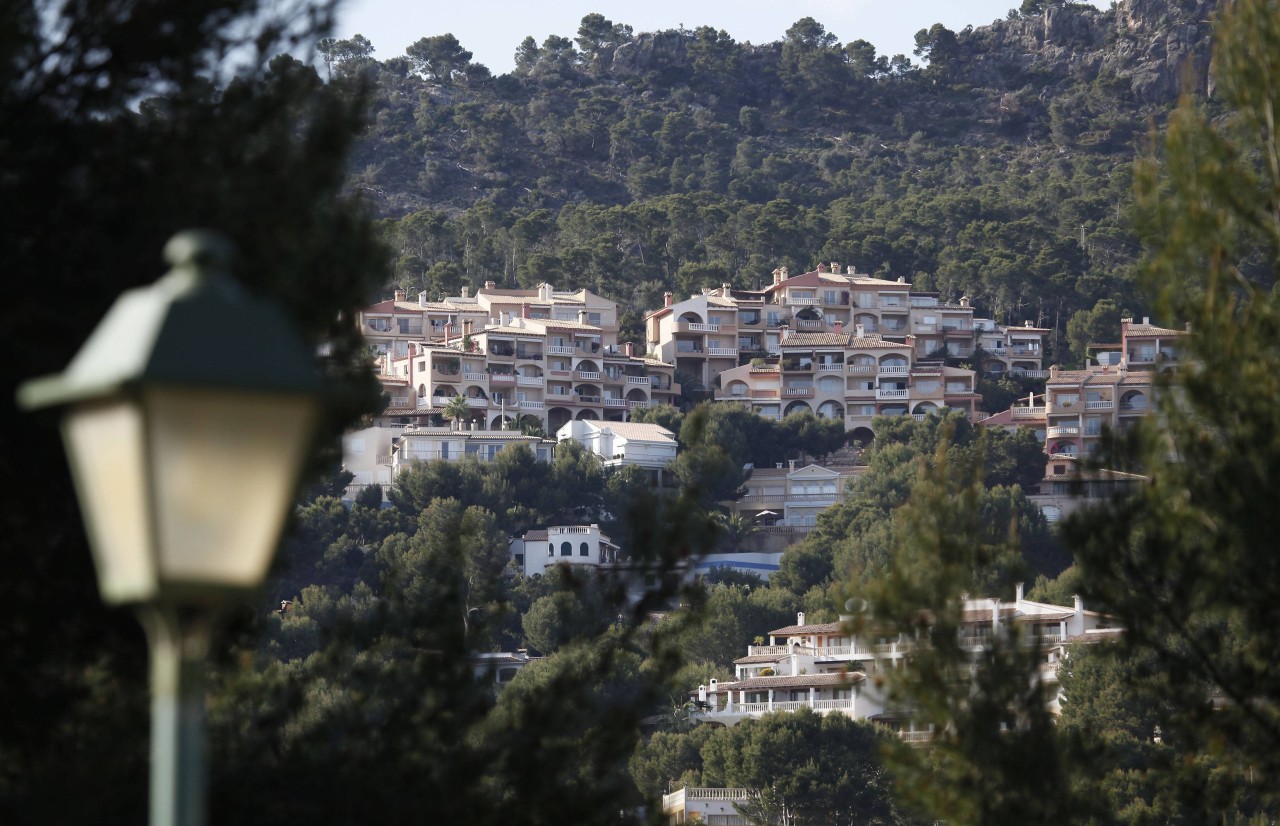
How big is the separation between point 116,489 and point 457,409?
104 meters

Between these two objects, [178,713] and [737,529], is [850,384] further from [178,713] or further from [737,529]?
[178,713]

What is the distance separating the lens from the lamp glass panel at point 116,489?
11.3 feet

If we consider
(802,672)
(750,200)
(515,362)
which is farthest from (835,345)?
(750,200)

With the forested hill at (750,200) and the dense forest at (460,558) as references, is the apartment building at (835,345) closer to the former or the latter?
the forested hill at (750,200)

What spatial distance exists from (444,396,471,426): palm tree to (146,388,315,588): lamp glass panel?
339 feet

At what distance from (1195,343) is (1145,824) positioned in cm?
684

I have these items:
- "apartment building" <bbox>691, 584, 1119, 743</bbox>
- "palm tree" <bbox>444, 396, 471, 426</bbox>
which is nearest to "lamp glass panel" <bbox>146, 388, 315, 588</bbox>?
"apartment building" <bbox>691, 584, 1119, 743</bbox>

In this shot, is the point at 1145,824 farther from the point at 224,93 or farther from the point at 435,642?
the point at 224,93

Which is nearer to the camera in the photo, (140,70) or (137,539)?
(137,539)

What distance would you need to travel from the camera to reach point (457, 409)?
352 feet

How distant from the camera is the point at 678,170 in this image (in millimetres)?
184000

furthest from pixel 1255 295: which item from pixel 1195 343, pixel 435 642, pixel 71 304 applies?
pixel 71 304

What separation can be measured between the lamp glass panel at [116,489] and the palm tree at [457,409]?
10324 cm

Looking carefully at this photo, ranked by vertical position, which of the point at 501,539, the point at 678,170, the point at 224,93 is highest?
the point at 678,170
